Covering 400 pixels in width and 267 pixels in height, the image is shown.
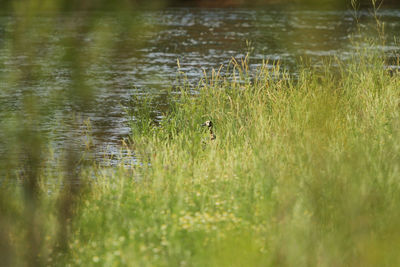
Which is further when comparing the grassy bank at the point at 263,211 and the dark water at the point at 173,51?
the grassy bank at the point at 263,211

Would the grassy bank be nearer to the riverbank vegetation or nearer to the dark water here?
the riverbank vegetation

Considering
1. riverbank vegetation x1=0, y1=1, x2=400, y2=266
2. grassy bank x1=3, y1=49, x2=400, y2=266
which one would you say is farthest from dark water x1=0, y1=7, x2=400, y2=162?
grassy bank x1=3, y1=49, x2=400, y2=266

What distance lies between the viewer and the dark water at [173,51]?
88.1 inches

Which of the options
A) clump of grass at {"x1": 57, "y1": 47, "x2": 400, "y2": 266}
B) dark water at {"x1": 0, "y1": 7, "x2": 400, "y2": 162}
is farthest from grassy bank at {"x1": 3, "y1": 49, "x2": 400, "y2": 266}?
dark water at {"x1": 0, "y1": 7, "x2": 400, "y2": 162}

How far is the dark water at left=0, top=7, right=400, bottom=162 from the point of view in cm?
224

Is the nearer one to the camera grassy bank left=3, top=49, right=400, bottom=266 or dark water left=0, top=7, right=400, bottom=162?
dark water left=0, top=7, right=400, bottom=162

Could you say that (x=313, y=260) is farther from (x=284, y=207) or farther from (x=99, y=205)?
(x=99, y=205)

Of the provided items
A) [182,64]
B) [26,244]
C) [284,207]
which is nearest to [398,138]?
[284,207]

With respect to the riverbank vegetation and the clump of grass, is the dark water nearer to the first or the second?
the riverbank vegetation

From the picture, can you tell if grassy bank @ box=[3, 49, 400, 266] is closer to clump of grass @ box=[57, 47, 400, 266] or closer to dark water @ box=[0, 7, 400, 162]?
clump of grass @ box=[57, 47, 400, 266]

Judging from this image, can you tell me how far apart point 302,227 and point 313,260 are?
405 mm

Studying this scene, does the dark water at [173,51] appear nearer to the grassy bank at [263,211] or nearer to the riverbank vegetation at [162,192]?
the riverbank vegetation at [162,192]

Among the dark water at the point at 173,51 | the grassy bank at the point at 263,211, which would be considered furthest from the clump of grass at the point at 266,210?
the dark water at the point at 173,51

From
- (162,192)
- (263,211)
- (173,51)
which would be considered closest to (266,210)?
(263,211)
